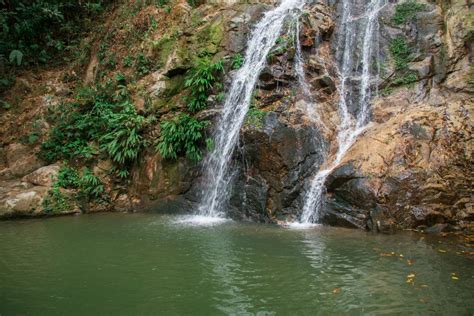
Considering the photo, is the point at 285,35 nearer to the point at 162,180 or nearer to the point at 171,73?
the point at 171,73

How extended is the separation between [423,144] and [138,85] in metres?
8.59

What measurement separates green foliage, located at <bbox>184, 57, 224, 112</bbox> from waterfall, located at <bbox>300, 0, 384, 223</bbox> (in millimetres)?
3458

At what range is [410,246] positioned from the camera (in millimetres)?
6559

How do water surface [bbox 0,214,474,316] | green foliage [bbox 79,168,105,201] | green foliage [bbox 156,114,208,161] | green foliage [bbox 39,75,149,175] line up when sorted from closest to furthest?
water surface [bbox 0,214,474,316] < green foliage [bbox 156,114,208,161] < green foliage [bbox 79,168,105,201] < green foliage [bbox 39,75,149,175]

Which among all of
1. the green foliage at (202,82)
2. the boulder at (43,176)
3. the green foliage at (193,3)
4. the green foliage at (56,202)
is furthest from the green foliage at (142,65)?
the green foliage at (56,202)

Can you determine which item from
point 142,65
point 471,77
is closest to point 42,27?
point 142,65

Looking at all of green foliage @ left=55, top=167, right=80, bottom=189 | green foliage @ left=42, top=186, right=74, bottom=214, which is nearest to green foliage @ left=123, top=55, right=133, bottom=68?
green foliage @ left=55, top=167, right=80, bottom=189

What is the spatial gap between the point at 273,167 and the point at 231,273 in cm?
415

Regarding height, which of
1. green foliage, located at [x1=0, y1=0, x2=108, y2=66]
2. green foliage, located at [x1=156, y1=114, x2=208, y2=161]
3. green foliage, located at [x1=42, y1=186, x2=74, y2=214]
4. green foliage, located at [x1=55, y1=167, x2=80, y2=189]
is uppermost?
green foliage, located at [x1=0, y1=0, x2=108, y2=66]

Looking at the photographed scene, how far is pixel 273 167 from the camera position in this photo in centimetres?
927

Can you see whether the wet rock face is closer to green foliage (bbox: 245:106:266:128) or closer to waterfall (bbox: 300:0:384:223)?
green foliage (bbox: 245:106:266:128)

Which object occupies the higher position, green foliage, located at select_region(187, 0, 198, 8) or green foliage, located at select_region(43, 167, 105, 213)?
green foliage, located at select_region(187, 0, 198, 8)

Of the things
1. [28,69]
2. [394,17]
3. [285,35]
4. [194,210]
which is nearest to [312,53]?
[285,35]

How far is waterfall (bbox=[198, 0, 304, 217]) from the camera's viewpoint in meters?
9.94
